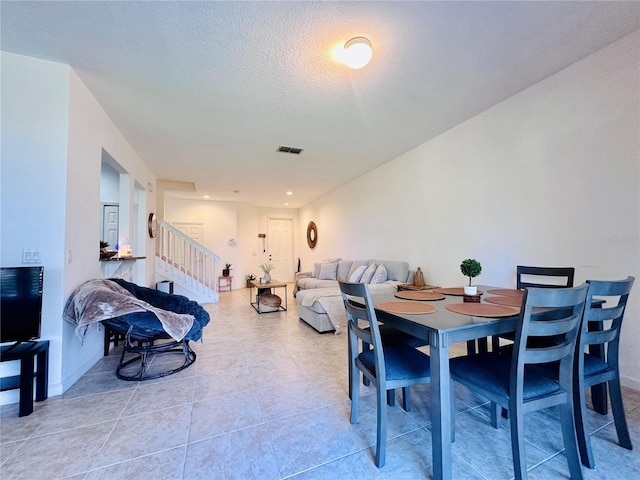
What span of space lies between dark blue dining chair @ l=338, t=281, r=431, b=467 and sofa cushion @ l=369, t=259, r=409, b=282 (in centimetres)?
248

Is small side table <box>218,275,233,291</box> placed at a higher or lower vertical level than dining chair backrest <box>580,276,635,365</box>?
lower

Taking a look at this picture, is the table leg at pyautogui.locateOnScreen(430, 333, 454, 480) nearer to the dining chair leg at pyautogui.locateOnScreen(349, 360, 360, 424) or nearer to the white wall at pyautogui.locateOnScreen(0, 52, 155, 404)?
the dining chair leg at pyautogui.locateOnScreen(349, 360, 360, 424)

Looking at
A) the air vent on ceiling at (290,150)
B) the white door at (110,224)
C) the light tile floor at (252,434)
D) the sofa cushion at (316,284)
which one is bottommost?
the light tile floor at (252,434)

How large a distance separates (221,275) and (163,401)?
19.9ft

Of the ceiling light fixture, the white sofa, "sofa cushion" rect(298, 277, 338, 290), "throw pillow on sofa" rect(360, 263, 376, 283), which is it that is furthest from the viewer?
"sofa cushion" rect(298, 277, 338, 290)

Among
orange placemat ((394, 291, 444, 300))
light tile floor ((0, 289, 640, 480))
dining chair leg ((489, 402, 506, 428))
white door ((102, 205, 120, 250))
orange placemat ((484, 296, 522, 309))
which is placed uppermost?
white door ((102, 205, 120, 250))

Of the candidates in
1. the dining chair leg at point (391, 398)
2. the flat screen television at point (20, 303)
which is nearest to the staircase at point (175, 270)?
the flat screen television at point (20, 303)

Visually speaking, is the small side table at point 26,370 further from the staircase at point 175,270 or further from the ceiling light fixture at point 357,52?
the staircase at point 175,270

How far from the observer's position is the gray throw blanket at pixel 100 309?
2045 millimetres

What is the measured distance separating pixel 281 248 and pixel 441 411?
26.9ft

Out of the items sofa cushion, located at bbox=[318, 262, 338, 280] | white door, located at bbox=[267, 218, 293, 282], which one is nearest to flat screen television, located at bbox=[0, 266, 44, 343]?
sofa cushion, located at bbox=[318, 262, 338, 280]

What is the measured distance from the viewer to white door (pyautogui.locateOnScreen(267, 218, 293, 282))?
9.02m

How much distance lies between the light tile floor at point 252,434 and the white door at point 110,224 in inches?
95.5

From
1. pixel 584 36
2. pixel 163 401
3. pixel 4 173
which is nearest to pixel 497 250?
pixel 584 36
